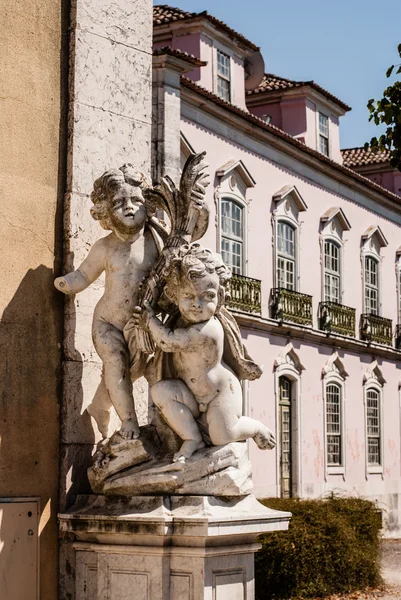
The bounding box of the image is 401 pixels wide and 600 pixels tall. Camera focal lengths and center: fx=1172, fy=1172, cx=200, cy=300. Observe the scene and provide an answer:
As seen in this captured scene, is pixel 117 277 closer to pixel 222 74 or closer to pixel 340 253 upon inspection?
pixel 222 74

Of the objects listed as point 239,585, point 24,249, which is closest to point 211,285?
point 24,249

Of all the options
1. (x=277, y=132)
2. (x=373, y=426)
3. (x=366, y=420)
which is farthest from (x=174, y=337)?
(x=373, y=426)

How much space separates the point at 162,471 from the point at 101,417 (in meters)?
0.62

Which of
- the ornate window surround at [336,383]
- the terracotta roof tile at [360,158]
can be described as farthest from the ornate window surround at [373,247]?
the terracotta roof tile at [360,158]

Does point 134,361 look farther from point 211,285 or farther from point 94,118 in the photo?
point 94,118

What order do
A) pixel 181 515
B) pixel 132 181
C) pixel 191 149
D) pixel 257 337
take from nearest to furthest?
pixel 181 515 → pixel 132 181 → pixel 191 149 → pixel 257 337

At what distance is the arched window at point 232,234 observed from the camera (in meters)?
23.8

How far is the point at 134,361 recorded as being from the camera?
233 inches

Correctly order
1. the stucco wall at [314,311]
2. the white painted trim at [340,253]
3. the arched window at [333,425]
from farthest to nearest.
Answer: the white painted trim at [340,253], the arched window at [333,425], the stucco wall at [314,311]

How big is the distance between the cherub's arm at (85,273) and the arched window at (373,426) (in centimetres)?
2541

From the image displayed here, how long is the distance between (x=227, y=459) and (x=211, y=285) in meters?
0.83

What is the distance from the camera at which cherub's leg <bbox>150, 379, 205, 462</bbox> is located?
5605 mm

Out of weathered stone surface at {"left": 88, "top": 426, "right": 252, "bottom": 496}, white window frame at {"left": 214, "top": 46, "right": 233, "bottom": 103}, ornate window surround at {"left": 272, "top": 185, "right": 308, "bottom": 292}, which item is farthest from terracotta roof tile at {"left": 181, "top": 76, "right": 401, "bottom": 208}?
weathered stone surface at {"left": 88, "top": 426, "right": 252, "bottom": 496}

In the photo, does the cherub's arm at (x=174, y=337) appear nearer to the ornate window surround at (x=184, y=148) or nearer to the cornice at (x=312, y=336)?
the ornate window surround at (x=184, y=148)
